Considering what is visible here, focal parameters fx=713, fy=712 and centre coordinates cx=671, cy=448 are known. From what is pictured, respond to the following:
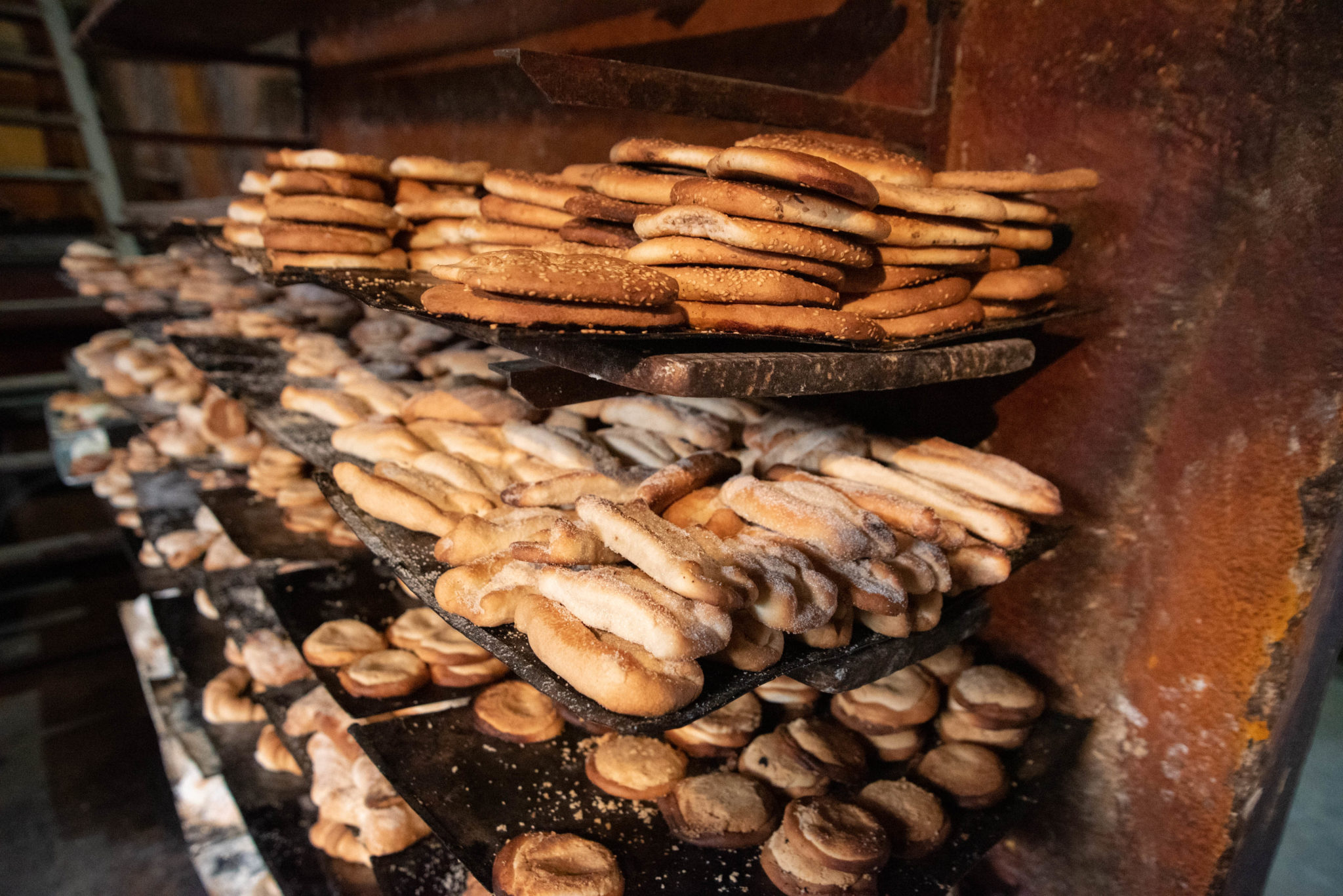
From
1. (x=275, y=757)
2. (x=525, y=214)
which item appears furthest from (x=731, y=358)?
(x=275, y=757)

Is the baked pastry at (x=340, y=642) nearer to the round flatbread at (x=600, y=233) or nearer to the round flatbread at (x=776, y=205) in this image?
the round flatbread at (x=600, y=233)

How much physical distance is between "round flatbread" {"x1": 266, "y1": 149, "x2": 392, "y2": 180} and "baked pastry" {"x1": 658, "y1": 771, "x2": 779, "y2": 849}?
7.29ft

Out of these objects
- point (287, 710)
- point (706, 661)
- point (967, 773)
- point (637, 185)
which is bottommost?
point (287, 710)

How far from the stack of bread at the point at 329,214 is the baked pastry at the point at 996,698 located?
2.29 m

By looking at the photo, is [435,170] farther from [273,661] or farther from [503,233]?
[273,661]

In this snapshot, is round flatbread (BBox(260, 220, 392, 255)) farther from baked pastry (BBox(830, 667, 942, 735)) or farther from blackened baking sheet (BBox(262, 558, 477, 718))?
baked pastry (BBox(830, 667, 942, 735))

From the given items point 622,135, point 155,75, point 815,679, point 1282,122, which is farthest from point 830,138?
point 155,75

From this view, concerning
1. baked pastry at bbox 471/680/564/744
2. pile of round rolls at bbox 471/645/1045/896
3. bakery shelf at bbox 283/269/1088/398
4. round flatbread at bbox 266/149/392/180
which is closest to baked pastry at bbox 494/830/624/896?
pile of round rolls at bbox 471/645/1045/896

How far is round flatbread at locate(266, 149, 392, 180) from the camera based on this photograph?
240 cm

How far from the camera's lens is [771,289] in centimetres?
133

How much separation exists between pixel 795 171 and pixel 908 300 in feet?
1.51

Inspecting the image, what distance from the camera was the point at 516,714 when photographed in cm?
207

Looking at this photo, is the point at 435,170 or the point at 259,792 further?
the point at 259,792

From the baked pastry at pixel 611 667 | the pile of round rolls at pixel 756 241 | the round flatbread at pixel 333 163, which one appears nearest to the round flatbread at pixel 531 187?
the pile of round rolls at pixel 756 241
